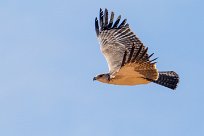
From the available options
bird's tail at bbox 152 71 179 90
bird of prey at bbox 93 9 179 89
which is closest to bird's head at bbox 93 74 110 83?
bird of prey at bbox 93 9 179 89

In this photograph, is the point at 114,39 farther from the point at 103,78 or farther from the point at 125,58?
the point at 125,58

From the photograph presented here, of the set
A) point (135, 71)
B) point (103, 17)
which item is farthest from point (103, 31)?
point (135, 71)

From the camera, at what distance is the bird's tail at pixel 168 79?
22.4 m

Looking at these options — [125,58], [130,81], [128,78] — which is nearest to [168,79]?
[130,81]

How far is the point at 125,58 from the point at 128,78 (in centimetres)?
162

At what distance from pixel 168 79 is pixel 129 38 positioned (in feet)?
10.2

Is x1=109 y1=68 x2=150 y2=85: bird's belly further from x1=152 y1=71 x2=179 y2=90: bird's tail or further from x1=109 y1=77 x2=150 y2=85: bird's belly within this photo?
x1=152 y1=71 x2=179 y2=90: bird's tail

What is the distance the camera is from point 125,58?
63.2ft

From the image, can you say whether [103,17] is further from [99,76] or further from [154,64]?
[154,64]

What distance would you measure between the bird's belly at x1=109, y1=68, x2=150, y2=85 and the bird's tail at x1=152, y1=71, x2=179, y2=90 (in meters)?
1.26

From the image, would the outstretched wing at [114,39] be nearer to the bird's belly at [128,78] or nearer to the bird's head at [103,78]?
the bird's head at [103,78]

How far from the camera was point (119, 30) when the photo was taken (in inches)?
1024

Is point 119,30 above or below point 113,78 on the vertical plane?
above

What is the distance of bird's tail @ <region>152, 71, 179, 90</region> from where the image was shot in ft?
73.4
